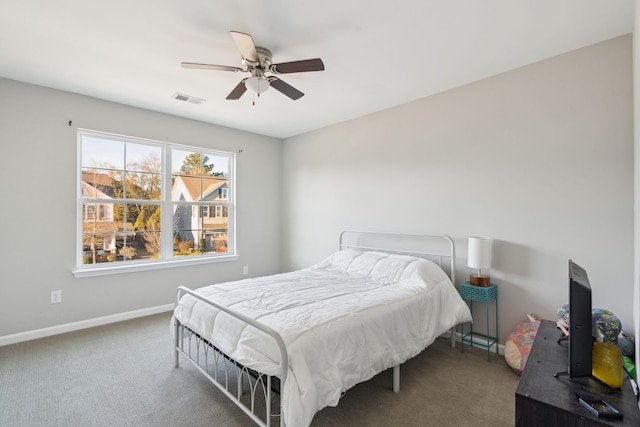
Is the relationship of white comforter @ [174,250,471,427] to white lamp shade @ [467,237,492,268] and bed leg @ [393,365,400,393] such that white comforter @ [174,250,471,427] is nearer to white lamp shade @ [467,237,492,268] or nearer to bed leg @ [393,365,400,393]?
bed leg @ [393,365,400,393]

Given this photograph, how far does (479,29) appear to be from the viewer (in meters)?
2.23

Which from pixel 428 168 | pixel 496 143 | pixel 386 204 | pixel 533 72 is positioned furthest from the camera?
pixel 386 204

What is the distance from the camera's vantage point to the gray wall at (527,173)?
238 centimetres

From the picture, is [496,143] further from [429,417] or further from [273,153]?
[273,153]

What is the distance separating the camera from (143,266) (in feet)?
12.9

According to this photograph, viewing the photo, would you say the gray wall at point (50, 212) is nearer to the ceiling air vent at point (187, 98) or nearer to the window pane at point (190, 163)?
the window pane at point (190, 163)

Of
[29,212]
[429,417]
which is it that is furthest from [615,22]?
[29,212]

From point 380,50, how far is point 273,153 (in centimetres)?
315

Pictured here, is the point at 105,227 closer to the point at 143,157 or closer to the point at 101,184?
the point at 101,184

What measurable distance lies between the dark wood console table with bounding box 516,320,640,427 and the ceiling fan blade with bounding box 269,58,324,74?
2192 mm

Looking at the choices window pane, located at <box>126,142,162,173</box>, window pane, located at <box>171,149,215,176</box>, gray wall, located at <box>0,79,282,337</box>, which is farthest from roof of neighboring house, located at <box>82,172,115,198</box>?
window pane, located at <box>171,149,215,176</box>

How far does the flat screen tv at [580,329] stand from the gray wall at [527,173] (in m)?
1.42

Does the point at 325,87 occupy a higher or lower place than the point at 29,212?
higher

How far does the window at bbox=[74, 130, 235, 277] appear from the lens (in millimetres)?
3680
